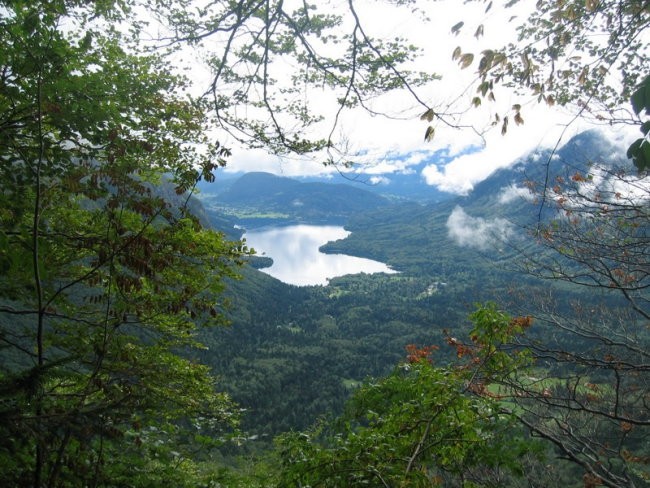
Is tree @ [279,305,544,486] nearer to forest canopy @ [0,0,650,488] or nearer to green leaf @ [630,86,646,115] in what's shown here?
forest canopy @ [0,0,650,488]

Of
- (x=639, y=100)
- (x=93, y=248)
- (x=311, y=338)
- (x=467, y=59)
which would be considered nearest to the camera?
(x=639, y=100)

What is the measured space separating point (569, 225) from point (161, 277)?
9.95 m

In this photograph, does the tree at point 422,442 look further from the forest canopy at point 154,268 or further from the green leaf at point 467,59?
the green leaf at point 467,59

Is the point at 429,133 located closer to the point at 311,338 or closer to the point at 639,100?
the point at 639,100

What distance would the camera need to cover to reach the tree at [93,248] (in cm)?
326

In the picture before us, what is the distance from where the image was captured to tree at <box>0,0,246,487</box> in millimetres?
3260

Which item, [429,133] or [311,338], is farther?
[311,338]

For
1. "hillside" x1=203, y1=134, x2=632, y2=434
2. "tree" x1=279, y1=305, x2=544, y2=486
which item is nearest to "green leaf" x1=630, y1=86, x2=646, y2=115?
"tree" x1=279, y1=305, x2=544, y2=486

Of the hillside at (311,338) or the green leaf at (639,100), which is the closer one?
the green leaf at (639,100)

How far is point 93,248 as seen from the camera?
16.8 ft

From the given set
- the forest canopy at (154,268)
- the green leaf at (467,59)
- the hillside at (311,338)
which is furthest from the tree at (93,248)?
the hillside at (311,338)

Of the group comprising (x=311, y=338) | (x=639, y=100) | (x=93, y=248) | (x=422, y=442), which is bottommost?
(x=311, y=338)

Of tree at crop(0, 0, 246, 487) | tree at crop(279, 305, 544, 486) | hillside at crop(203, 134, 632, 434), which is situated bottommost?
hillside at crop(203, 134, 632, 434)

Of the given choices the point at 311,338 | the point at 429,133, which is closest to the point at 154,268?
the point at 429,133
